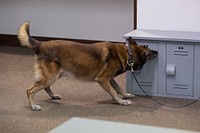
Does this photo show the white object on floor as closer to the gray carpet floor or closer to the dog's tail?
the gray carpet floor

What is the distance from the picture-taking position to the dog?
3.43m

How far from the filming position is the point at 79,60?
349cm

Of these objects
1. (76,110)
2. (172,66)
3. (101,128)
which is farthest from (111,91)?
(101,128)

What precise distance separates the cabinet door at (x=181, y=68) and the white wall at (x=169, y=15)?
375 mm

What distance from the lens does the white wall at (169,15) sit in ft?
13.0

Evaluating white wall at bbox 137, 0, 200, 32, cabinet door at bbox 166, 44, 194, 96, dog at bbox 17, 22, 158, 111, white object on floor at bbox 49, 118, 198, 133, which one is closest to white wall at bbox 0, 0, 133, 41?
white wall at bbox 137, 0, 200, 32

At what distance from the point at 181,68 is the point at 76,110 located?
39.9 inches

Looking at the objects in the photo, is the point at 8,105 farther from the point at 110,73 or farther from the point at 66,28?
the point at 66,28

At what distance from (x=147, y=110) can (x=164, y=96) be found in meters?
0.43

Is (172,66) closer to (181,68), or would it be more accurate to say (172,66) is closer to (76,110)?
(181,68)

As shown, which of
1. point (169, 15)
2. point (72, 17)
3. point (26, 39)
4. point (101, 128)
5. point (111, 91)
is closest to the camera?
point (101, 128)

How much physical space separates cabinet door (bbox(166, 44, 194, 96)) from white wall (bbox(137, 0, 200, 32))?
1.23 ft

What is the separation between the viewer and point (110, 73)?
354 cm

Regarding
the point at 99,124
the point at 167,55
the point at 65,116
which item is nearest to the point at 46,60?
the point at 65,116
